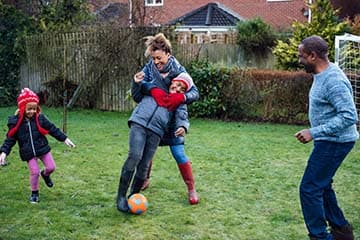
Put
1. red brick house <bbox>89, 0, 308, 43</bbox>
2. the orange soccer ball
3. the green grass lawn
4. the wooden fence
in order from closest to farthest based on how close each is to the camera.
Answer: the green grass lawn, the orange soccer ball, the wooden fence, red brick house <bbox>89, 0, 308, 43</bbox>

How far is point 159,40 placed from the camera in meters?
5.05

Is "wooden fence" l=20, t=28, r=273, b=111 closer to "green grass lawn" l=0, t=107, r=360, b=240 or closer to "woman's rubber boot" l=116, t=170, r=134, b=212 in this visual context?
"green grass lawn" l=0, t=107, r=360, b=240

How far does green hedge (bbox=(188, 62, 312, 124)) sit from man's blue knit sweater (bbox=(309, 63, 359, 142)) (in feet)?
25.1

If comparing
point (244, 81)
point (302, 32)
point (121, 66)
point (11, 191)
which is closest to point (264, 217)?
point (11, 191)

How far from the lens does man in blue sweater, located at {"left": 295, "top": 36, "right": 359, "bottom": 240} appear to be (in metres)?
3.63

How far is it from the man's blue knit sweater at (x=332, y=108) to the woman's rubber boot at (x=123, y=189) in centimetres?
194

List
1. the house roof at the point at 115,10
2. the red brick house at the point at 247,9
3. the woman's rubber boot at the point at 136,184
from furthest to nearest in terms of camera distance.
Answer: the red brick house at the point at 247,9 < the house roof at the point at 115,10 < the woman's rubber boot at the point at 136,184

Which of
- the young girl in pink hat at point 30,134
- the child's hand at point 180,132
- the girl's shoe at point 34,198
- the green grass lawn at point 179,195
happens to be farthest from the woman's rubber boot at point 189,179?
the girl's shoe at point 34,198

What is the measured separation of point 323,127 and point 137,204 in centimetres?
211

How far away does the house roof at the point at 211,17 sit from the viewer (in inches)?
955

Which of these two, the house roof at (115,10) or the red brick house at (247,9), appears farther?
the red brick house at (247,9)

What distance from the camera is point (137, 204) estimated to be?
16.3 ft

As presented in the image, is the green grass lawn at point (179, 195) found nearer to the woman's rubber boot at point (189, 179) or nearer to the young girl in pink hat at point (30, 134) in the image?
the woman's rubber boot at point (189, 179)

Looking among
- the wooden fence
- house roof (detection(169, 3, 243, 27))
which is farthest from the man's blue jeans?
house roof (detection(169, 3, 243, 27))
